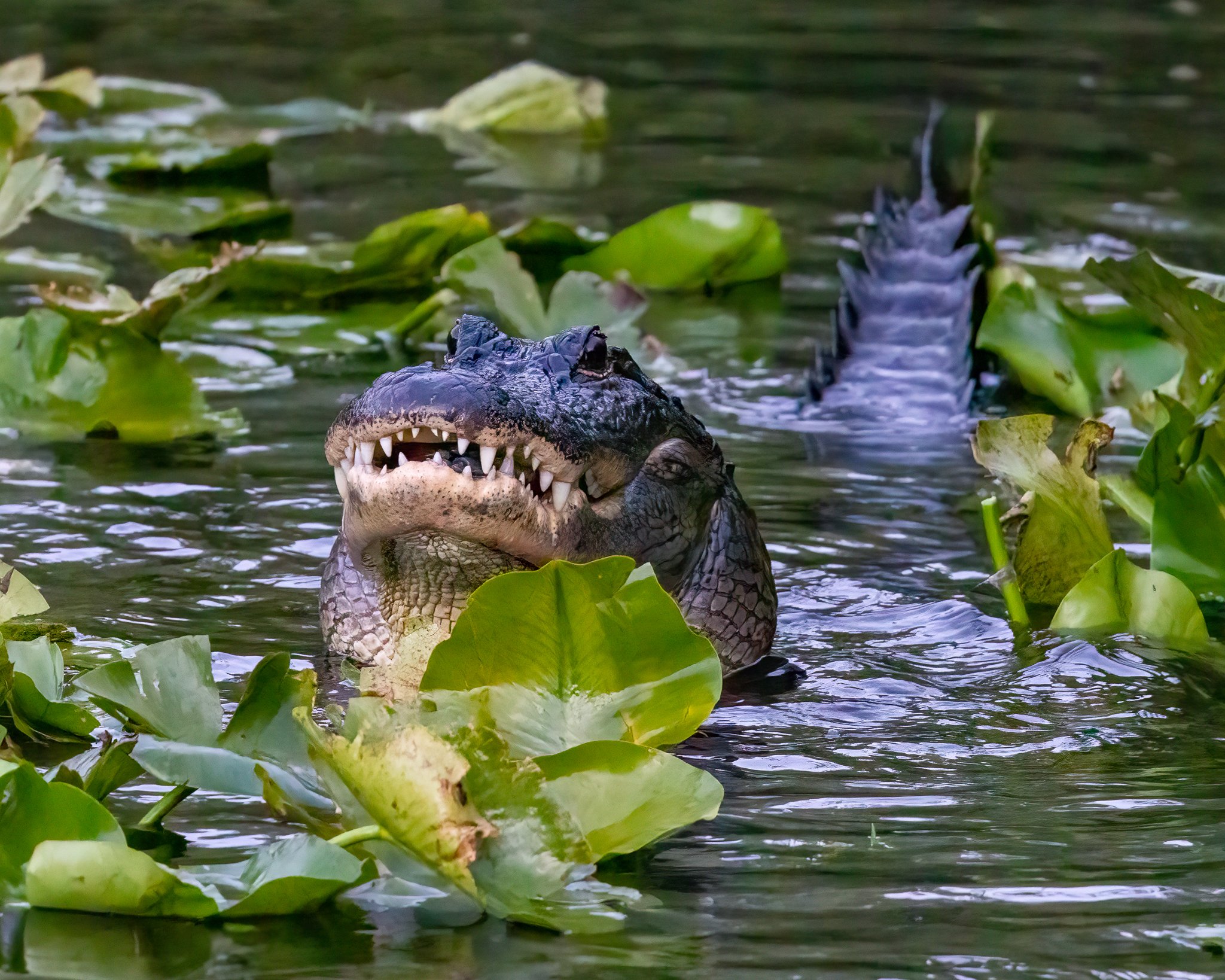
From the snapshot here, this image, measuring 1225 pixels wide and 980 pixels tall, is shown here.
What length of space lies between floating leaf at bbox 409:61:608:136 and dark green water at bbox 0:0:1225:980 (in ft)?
0.92

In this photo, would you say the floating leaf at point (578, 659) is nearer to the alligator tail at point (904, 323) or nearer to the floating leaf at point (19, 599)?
the floating leaf at point (19, 599)

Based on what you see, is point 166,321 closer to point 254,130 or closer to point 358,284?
point 358,284

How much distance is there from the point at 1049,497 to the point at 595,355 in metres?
0.90

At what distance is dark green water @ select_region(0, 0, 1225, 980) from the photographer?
229cm

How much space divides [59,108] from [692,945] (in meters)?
8.10

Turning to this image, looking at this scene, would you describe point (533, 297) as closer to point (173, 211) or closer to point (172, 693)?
point (173, 211)

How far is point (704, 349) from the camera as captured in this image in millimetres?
6340

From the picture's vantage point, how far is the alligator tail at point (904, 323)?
19.5ft

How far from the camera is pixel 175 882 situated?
2248 millimetres

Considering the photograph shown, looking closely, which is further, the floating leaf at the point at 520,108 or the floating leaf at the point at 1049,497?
the floating leaf at the point at 520,108

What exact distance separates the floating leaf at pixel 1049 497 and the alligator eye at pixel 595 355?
676 millimetres

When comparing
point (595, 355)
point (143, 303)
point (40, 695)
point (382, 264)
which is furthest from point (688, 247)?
point (40, 695)

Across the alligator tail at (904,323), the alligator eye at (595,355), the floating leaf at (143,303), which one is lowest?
the alligator tail at (904,323)

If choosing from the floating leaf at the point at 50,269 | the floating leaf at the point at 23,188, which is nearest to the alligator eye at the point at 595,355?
the floating leaf at the point at 23,188
